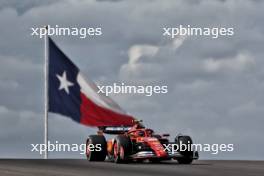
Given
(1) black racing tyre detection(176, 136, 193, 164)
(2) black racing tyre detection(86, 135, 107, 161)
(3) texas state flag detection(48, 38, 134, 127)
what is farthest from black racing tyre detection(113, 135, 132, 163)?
(3) texas state flag detection(48, 38, 134, 127)

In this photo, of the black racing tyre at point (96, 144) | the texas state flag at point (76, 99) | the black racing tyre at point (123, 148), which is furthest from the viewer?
the texas state flag at point (76, 99)

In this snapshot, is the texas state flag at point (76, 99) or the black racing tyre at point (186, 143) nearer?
the black racing tyre at point (186, 143)

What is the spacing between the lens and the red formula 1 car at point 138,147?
28.7 m

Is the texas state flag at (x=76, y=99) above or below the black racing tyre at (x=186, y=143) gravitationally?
above

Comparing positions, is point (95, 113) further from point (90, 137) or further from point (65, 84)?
point (90, 137)

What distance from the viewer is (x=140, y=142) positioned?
29234mm

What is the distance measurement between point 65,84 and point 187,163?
932 centimetres

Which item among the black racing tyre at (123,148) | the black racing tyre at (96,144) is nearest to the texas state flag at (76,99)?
the black racing tyre at (96,144)

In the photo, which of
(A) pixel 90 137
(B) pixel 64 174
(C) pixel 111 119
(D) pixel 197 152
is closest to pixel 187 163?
(D) pixel 197 152

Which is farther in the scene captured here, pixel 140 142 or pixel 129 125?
pixel 129 125

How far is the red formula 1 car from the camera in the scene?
2873cm

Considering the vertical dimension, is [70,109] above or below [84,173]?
above

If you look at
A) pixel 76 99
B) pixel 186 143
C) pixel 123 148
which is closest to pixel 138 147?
pixel 123 148

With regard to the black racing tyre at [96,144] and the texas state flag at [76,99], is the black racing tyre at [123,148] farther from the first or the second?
the texas state flag at [76,99]
